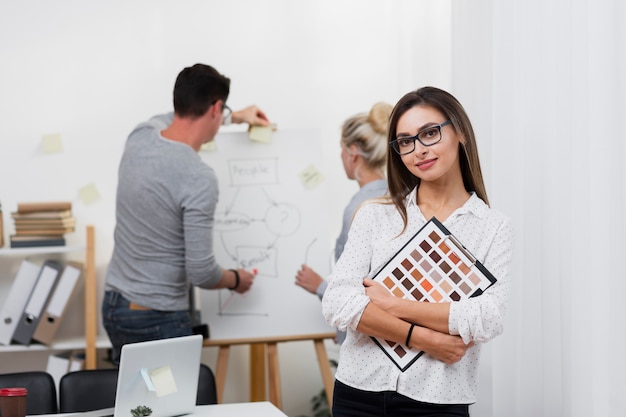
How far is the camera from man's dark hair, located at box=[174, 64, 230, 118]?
321cm

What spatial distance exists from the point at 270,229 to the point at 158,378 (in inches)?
70.3

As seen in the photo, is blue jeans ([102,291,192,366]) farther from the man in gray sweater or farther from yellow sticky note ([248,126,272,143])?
yellow sticky note ([248,126,272,143])

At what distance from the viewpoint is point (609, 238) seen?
6.30 ft

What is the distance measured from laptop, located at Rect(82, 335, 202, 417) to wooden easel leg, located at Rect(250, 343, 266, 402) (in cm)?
165

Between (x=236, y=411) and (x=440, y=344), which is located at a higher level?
(x=440, y=344)

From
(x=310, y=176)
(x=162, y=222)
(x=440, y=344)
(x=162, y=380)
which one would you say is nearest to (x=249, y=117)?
(x=310, y=176)

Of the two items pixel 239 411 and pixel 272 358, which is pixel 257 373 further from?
pixel 239 411

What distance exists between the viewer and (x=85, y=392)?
259 cm

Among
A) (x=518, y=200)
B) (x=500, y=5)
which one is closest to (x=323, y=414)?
(x=518, y=200)

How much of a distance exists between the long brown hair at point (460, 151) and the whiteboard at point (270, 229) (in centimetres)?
166

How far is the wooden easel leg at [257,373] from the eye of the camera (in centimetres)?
386

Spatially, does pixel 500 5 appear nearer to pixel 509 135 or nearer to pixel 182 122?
pixel 509 135

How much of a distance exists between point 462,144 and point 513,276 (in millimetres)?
595

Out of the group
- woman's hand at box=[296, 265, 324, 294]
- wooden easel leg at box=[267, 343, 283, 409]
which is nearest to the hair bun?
woman's hand at box=[296, 265, 324, 294]
